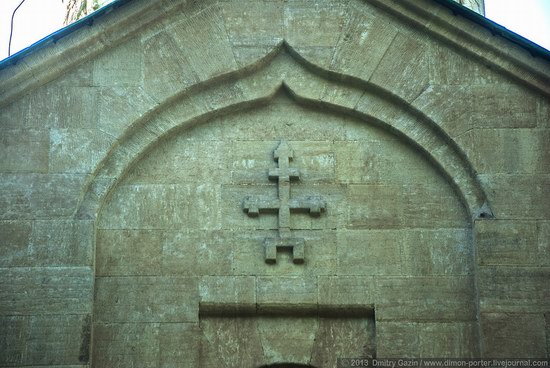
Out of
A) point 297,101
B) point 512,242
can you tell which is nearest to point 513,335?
point 512,242

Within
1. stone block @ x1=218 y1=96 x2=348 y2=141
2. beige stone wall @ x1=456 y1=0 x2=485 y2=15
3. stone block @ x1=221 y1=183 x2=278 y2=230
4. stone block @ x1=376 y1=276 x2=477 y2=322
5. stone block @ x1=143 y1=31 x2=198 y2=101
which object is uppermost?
beige stone wall @ x1=456 y1=0 x2=485 y2=15

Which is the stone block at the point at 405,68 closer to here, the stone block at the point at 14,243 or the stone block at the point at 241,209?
the stone block at the point at 241,209

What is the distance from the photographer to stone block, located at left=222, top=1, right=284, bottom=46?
13977 millimetres

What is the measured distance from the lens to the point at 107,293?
42.9ft

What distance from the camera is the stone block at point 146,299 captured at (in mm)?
12992

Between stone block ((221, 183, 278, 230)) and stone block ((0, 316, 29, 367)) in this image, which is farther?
stone block ((221, 183, 278, 230))

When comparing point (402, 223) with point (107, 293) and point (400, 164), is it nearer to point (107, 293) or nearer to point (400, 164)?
point (400, 164)

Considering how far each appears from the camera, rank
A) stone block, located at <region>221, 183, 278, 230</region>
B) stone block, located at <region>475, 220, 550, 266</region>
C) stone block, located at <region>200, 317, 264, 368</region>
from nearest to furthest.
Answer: stone block, located at <region>200, 317, 264, 368</region> < stone block, located at <region>475, 220, 550, 266</region> < stone block, located at <region>221, 183, 278, 230</region>

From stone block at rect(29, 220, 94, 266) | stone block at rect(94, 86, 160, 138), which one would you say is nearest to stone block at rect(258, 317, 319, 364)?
stone block at rect(29, 220, 94, 266)

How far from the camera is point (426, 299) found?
1313 centimetres

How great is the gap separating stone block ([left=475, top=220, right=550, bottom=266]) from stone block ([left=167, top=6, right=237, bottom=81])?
2.84 m

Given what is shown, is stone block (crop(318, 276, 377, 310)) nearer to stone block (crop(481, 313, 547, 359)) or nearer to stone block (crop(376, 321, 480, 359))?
stone block (crop(376, 321, 480, 359))

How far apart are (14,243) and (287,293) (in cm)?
247

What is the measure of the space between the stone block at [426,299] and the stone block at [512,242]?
31 cm
